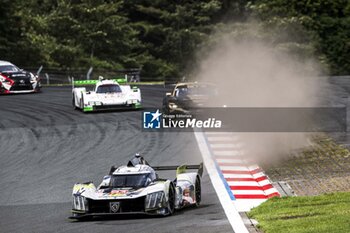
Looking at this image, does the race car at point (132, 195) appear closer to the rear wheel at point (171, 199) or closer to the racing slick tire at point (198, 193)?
the rear wheel at point (171, 199)

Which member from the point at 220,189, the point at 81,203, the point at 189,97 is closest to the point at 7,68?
the point at 189,97

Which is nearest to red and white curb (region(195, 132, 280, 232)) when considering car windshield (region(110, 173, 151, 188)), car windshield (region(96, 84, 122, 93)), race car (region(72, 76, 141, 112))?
car windshield (region(110, 173, 151, 188))

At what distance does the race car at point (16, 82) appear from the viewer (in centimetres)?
4725

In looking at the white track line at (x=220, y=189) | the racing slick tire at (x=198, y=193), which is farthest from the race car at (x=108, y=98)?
the racing slick tire at (x=198, y=193)

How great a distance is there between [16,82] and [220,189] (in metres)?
26.9

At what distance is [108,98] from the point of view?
39.0m

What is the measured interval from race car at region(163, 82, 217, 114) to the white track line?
2459mm

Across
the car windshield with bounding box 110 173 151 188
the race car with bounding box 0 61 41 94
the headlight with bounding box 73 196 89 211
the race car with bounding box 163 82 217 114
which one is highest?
the car windshield with bounding box 110 173 151 188

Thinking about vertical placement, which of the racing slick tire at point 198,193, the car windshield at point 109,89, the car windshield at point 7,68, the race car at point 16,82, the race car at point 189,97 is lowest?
the race car at point 16,82

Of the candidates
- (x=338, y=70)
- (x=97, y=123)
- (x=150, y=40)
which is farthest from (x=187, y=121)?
(x=150, y=40)

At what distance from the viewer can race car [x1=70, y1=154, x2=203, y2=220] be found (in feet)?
62.0

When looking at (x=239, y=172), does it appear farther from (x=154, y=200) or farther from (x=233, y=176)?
(x=154, y=200)

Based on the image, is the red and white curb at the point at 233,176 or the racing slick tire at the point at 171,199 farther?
the red and white curb at the point at 233,176

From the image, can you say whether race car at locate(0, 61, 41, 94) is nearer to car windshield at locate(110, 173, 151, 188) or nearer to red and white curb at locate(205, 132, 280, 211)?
red and white curb at locate(205, 132, 280, 211)
